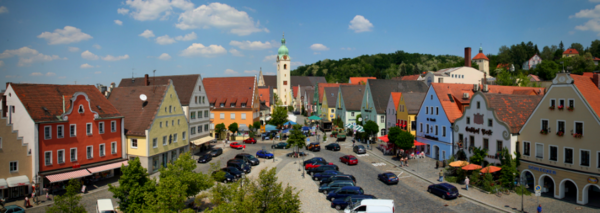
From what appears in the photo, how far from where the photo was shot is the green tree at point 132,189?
2403 cm

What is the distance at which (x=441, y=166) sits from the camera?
40.2 meters

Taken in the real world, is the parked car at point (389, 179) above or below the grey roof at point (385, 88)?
below

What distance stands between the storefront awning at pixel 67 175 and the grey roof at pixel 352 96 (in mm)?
50080

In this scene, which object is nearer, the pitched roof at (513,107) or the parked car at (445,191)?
the parked car at (445,191)

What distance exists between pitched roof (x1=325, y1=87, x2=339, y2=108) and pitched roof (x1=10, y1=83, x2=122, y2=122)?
5171cm

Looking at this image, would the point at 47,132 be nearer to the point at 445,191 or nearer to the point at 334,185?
the point at 334,185

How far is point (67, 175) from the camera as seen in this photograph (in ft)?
104

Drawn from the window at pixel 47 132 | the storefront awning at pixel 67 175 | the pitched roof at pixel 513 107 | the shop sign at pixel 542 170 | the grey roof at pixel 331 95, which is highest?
the grey roof at pixel 331 95

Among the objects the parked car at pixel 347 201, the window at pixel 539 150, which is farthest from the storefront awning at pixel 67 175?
the window at pixel 539 150

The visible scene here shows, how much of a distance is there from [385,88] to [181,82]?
3877 centimetres

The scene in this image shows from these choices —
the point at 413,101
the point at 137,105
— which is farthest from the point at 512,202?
the point at 137,105

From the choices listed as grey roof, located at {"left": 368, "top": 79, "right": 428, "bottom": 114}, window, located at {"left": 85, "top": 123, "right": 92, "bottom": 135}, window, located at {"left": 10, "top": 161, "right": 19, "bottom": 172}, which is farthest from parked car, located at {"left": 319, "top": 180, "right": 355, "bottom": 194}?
grey roof, located at {"left": 368, "top": 79, "right": 428, "bottom": 114}

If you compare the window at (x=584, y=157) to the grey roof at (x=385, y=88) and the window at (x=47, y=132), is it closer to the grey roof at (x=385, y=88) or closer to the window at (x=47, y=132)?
the grey roof at (x=385, y=88)

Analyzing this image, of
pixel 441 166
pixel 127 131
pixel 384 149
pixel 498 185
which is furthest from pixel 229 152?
pixel 498 185
